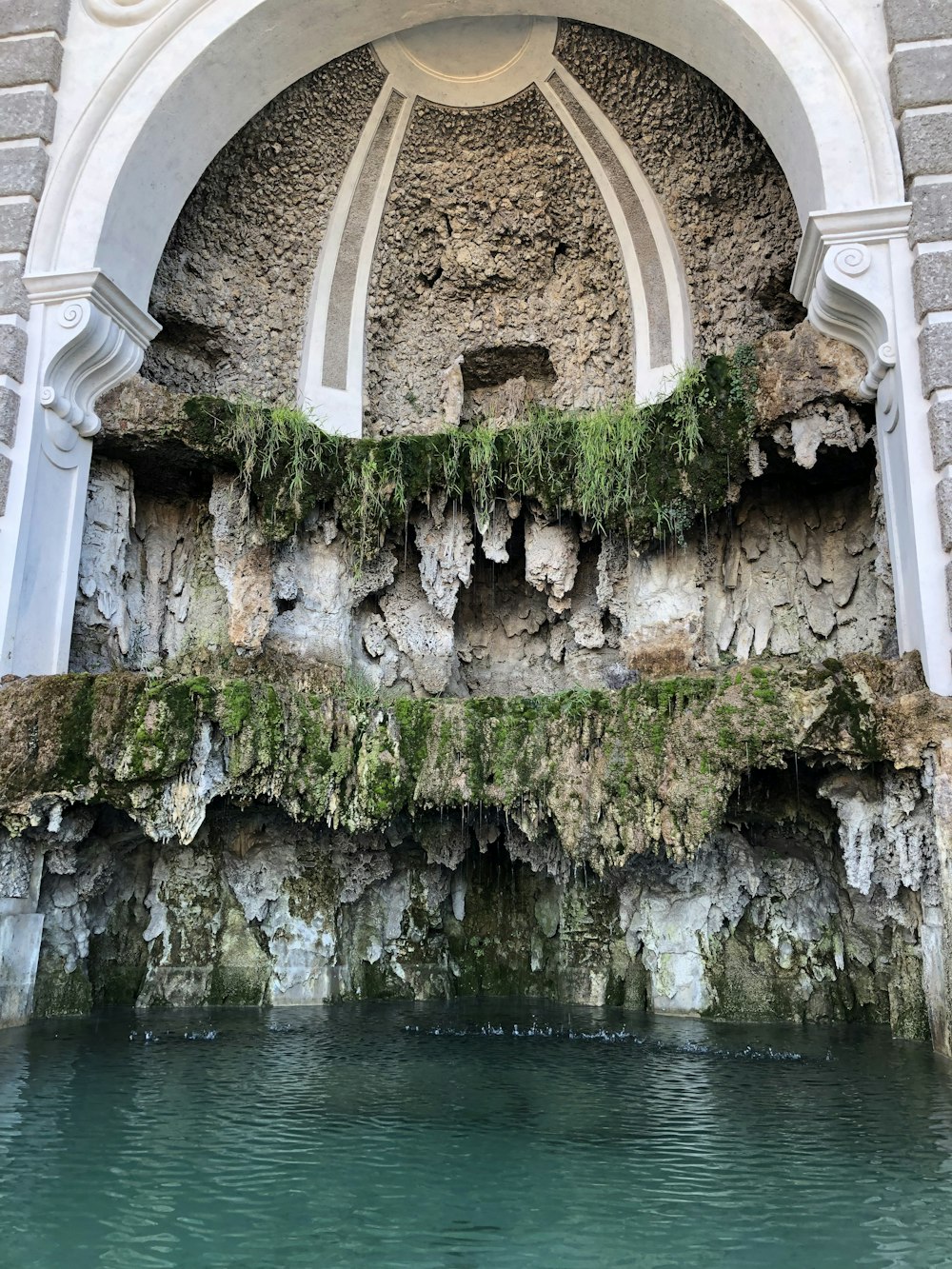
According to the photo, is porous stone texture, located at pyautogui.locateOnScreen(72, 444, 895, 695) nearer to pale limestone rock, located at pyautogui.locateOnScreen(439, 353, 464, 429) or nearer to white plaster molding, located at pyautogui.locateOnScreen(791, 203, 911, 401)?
white plaster molding, located at pyautogui.locateOnScreen(791, 203, 911, 401)

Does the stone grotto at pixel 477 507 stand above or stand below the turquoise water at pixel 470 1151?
above

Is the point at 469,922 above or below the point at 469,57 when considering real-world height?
below

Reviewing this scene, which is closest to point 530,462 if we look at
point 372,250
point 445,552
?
point 445,552

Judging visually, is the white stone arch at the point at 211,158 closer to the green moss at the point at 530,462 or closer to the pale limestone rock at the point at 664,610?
the green moss at the point at 530,462

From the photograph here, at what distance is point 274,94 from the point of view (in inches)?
476

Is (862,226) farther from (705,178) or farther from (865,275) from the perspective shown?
(705,178)

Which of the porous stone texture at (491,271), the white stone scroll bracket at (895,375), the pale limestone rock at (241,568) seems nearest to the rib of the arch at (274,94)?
the white stone scroll bracket at (895,375)

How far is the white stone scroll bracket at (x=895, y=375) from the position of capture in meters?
8.78

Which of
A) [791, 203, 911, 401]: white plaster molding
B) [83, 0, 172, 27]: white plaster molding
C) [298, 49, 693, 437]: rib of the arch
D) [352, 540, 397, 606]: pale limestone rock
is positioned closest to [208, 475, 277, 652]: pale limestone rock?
[352, 540, 397, 606]: pale limestone rock

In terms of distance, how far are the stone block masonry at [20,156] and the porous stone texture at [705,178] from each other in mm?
5736

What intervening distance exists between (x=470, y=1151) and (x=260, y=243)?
11.1 metres

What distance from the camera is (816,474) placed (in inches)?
440

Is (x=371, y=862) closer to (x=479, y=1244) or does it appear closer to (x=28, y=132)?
(x=479, y=1244)

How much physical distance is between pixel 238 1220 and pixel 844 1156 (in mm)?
3065
